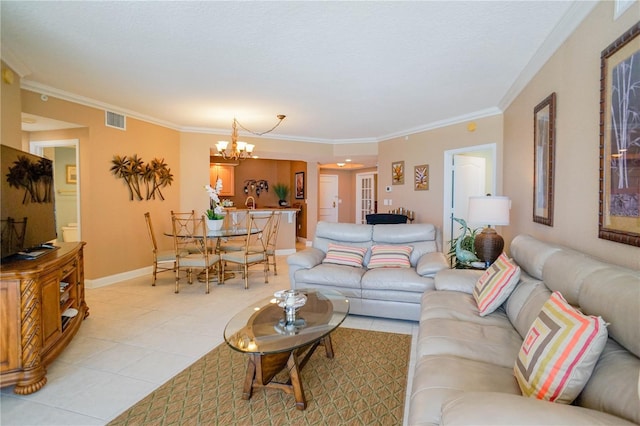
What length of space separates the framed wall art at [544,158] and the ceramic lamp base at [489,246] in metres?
Result: 0.37

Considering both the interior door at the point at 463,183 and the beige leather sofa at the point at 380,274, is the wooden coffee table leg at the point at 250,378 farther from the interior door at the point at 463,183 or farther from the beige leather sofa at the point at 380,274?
the interior door at the point at 463,183

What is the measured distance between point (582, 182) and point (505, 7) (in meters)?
1.27

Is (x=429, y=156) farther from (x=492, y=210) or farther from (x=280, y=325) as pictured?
(x=280, y=325)

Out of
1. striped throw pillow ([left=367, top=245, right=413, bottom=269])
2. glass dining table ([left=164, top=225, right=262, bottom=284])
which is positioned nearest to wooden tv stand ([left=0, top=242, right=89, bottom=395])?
glass dining table ([left=164, top=225, right=262, bottom=284])

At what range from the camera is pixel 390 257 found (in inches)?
144

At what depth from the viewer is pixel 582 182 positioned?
2.16 meters

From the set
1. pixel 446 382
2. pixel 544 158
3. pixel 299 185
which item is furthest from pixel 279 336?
pixel 299 185

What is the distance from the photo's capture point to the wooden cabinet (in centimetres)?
859

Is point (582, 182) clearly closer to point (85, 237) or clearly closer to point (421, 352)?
point (421, 352)

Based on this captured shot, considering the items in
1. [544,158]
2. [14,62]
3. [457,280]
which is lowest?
[457,280]

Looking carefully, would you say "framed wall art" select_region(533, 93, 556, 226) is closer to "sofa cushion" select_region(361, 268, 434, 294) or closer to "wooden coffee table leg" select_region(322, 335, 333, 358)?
"sofa cushion" select_region(361, 268, 434, 294)

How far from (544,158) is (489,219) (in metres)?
0.69

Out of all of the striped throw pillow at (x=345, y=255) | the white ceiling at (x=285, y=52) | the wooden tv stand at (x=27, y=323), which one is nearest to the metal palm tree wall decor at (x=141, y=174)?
the white ceiling at (x=285, y=52)

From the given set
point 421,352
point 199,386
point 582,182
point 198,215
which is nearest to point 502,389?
point 421,352
